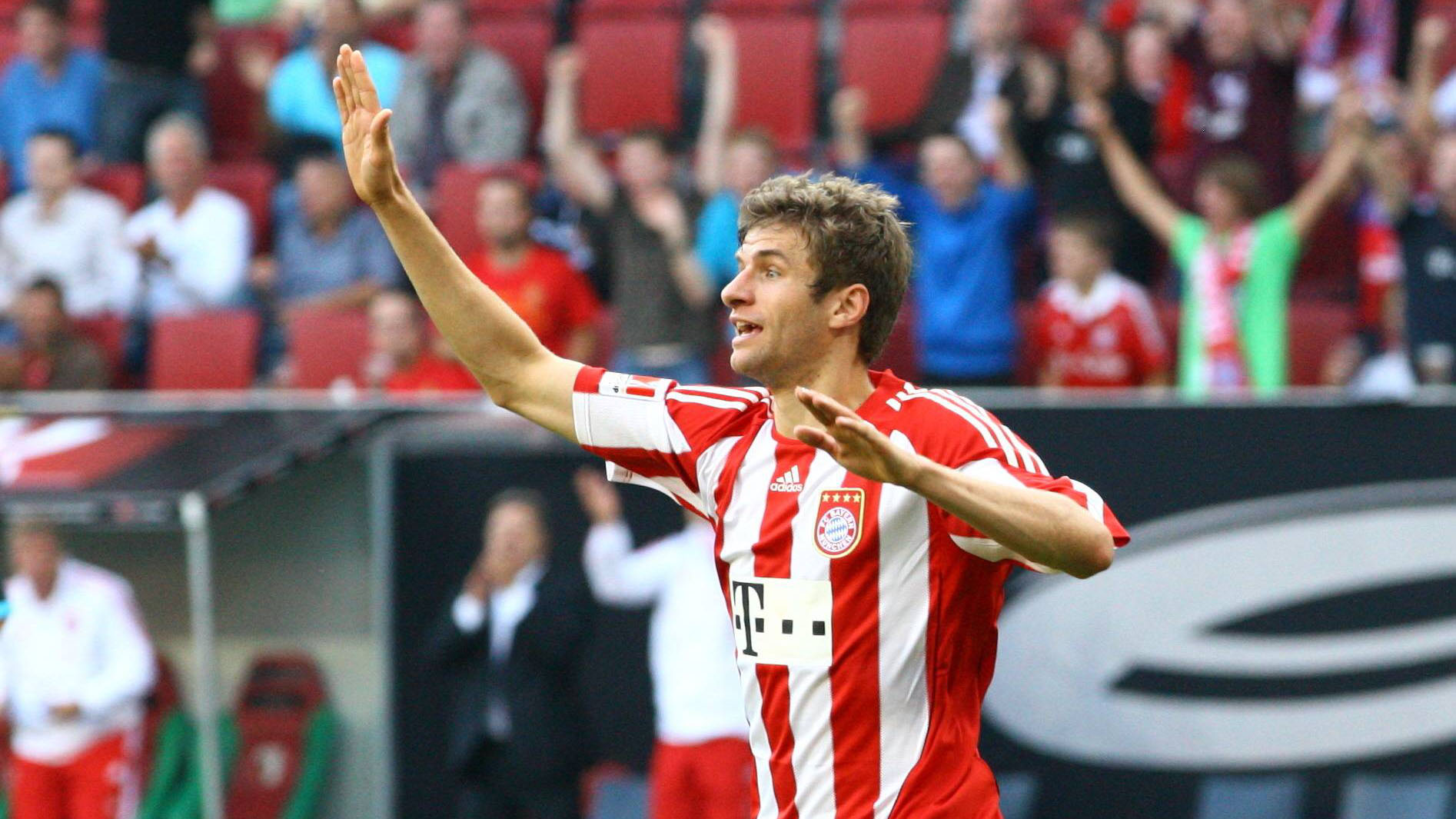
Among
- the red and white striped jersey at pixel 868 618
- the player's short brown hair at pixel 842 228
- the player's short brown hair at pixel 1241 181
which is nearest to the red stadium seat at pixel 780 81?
the player's short brown hair at pixel 1241 181

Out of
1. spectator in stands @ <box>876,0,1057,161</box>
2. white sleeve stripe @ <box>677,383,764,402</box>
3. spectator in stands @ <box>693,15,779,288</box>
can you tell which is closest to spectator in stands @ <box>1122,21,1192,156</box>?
spectator in stands @ <box>876,0,1057,161</box>

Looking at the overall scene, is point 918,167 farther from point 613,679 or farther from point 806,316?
point 806,316

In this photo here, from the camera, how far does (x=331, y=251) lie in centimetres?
978

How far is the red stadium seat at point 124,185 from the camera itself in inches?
416

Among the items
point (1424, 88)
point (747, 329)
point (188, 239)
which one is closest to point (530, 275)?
point (188, 239)

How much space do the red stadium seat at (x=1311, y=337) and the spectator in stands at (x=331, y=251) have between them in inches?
176

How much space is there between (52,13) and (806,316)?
28.8ft

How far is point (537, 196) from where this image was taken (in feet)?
33.0

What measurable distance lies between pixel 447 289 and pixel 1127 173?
579 cm

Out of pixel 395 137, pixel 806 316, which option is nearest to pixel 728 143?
pixel 395 137

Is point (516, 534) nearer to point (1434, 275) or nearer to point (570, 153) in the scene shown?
point (570, 153)

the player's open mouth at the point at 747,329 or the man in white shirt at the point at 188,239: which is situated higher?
the man in white shirt at the point at 188,239

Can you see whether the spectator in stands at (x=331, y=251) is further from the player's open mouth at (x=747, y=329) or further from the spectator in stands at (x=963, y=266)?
the player's open mouth at (x=747, y=329)

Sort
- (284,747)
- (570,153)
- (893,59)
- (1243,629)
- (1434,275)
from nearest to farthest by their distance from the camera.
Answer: (1243,629) → (1434,275) → (284,747) → (570,153) → (893,59)
